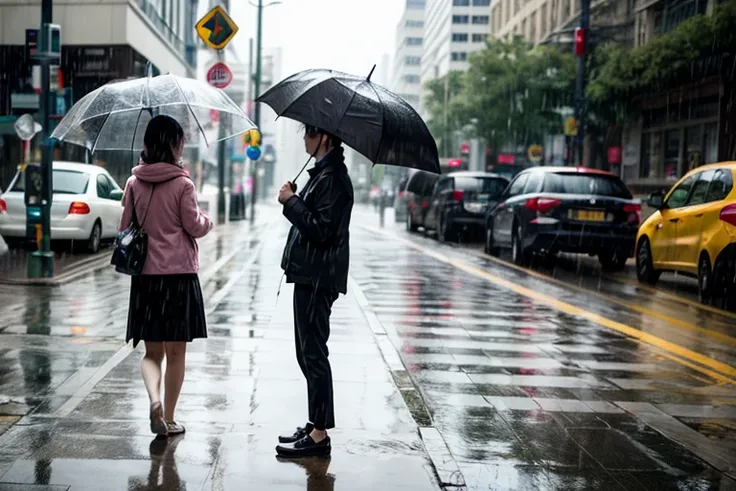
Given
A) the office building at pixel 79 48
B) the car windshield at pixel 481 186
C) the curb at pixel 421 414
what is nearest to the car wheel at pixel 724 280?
the curb at pixel 421 414

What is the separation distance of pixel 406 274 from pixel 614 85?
16658 mm

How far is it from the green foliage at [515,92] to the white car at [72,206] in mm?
26004

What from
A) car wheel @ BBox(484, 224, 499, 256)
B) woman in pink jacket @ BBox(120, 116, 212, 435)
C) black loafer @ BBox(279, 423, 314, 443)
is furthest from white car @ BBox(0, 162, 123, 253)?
black loafer @ BBox(279, 423, 314, 443)

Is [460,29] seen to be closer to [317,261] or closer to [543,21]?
[543,21]

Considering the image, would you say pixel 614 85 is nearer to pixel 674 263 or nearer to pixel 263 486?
pixel 674 263

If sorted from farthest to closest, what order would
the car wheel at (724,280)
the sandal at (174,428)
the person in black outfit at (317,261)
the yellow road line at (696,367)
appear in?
the car wheel at (724,280) → the yellow road line at (696,367) → the sandal at (174,428) → the person in black outfit at (317,261)

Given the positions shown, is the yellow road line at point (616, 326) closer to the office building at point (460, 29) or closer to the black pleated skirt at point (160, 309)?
the black pleated skirt at point (160, 309)

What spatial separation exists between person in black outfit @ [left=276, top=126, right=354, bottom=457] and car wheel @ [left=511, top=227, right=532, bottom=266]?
12.2 metres

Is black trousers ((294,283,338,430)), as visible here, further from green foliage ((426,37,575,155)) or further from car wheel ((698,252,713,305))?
green foliage ((426,37,575,155))

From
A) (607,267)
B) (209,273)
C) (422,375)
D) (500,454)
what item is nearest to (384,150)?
(500,454)

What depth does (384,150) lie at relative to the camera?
5273 millimetres

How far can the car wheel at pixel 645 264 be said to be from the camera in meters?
15.2

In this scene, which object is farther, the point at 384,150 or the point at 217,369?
the point at 217,369

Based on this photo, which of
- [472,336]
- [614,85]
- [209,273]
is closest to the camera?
[472,336]
